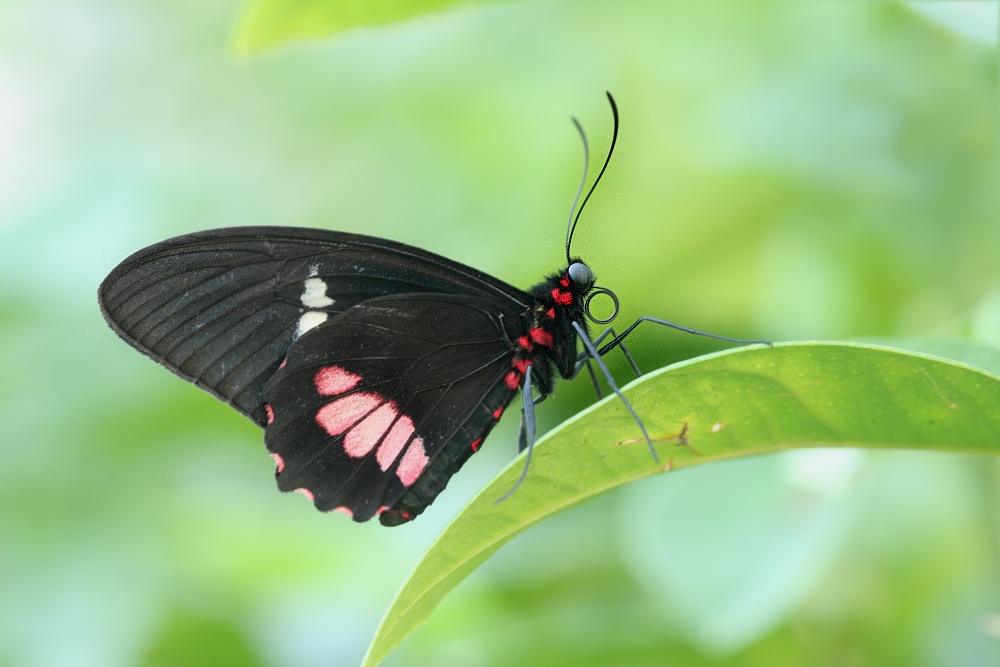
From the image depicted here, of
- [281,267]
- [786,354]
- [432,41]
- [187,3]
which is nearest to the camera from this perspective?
[786,354]

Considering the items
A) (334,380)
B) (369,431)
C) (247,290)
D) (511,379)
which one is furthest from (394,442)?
(247,290)

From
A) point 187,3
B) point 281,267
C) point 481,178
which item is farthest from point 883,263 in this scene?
point 187,3

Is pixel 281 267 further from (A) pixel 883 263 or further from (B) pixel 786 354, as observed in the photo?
(A) pixel 883 263

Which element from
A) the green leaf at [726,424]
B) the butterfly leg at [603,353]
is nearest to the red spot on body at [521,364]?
the butterfly leg at [603,353]

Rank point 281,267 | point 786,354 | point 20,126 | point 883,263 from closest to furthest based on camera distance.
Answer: point 786,354, point 281,267, point 883,263, point 20,126

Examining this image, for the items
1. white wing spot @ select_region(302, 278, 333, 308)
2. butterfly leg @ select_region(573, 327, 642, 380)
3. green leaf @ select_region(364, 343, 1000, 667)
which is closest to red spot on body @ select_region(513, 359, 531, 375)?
butterfly leg @ select_region(573, 327, 642, 380)

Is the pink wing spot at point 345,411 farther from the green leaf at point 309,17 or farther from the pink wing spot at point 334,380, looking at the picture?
the green leaf at point 309,17

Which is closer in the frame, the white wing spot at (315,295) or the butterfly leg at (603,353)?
the white wing spot at (315,295)
